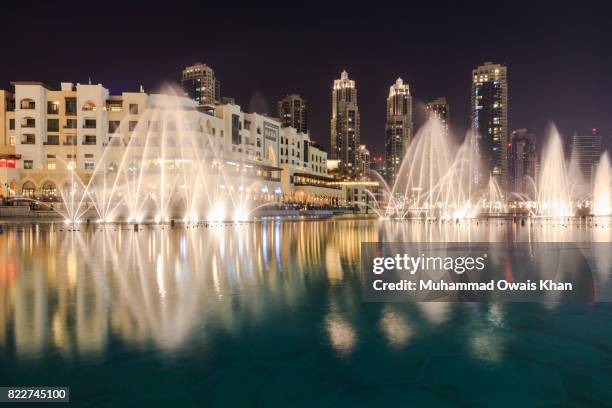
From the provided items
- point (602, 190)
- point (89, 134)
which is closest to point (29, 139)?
point (89, 134)

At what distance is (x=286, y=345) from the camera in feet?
28.5

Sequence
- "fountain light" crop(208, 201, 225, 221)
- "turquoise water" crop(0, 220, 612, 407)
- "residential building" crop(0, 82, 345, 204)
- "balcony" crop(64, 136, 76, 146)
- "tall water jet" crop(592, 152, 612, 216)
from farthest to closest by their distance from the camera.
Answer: "tall water jet" crop(592, 152, 612, 216)
"balcony" crop(64, 136, 76, 146)
"residential building" crop(0, 82, 345, 204)
"fountain light" crop(208, 201, 225, 221)
"turquoise water" crop(0, 220, 612, 407)

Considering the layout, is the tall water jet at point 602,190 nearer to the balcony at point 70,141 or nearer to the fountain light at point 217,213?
the fountain light at point 217,213

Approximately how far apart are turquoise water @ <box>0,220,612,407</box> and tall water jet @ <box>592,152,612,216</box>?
9927 cm

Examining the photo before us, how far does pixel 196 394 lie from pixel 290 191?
118041 millimetres

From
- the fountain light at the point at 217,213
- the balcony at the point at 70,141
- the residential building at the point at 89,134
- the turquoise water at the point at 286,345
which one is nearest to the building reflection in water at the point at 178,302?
the turquoise water at the point at 286,345

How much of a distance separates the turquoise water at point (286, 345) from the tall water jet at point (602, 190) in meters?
99.3

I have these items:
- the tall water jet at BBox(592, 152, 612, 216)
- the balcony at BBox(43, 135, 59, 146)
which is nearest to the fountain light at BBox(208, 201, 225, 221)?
the balcony at BBox(43, 135, 59, 146)

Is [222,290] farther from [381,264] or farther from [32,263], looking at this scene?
[32,263]

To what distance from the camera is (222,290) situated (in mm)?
13438

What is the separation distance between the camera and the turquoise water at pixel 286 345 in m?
6.76

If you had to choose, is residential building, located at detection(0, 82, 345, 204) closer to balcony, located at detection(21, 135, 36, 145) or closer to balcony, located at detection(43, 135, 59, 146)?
balcony, located at detection(43, 135, 59, 146)

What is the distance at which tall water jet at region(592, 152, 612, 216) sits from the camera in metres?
95.2

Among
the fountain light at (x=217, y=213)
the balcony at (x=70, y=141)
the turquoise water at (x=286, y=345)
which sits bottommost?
the turquoise water at (x=286, y=345)
